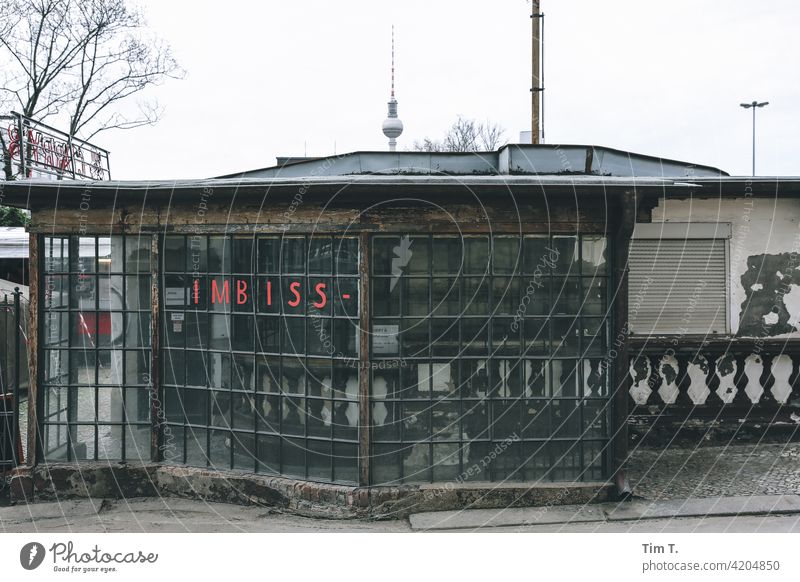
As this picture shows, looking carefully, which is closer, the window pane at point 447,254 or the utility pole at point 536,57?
the window pane at point 447,254

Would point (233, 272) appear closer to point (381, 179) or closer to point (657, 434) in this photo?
point (381, 179)

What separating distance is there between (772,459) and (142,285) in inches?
300

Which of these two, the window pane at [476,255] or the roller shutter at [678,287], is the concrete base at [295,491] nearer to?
the window pane at [476,255]

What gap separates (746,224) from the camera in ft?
31.3

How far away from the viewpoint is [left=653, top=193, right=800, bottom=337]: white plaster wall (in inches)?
373

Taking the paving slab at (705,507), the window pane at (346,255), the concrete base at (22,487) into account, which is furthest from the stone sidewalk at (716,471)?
the concrete base at (22,487)

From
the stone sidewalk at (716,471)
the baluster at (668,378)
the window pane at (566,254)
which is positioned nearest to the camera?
the window pane at (566,254)

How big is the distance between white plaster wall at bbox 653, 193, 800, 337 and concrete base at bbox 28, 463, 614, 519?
3.87 meters

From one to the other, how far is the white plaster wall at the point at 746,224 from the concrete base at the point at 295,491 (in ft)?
12.7

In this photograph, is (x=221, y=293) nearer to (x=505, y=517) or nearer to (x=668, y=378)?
(x=505, y=517)

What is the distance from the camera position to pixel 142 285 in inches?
316

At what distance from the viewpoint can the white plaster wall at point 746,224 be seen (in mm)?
9469

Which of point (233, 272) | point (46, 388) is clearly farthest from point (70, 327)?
point (233, 272)

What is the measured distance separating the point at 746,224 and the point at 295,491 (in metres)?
6.64
